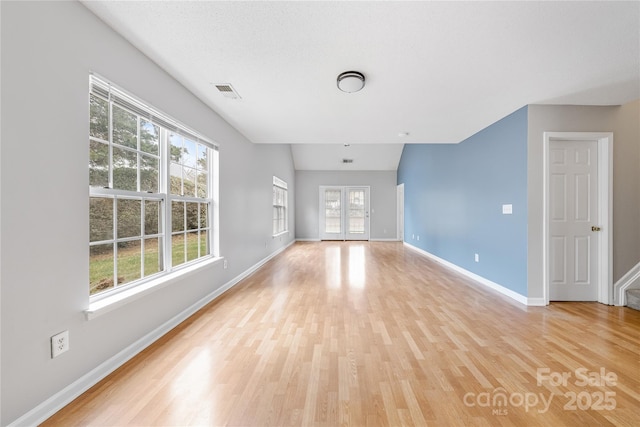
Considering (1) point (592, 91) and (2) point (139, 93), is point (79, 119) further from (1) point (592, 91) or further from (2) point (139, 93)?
(1) point (592, 91)

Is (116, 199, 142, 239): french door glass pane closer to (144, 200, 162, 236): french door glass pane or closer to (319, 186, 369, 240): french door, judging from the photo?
(144, 200, 162, 236): french door glass pane

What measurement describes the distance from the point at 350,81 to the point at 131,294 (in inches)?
98.9

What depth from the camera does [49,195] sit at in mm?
1446

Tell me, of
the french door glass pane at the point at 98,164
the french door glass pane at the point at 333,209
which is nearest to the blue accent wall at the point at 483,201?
the french door glass pane at the point at 333,209

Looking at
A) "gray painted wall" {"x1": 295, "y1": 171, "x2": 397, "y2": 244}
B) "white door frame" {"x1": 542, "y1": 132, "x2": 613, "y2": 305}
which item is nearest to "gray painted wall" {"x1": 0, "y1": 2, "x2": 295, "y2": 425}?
Answer: "white door frame" {"x1": 542, "y1": 132, "x2": 613, "y2": 305}

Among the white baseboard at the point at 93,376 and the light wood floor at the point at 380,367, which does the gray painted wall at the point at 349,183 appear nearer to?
the light wood floor at the point at 380,367

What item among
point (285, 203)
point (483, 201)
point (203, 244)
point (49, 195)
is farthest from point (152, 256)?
point (285, 203)

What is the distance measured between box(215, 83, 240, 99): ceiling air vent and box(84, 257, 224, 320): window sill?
1.90 m

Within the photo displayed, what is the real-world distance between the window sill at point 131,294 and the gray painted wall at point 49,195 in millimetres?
66

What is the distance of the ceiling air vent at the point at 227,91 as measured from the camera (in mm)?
2644

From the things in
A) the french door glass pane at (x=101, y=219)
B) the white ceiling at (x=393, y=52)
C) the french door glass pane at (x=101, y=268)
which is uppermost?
the white ceiling at (x=393, y=52)

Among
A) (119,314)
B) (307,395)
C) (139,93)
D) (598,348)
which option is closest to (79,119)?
(139,93)

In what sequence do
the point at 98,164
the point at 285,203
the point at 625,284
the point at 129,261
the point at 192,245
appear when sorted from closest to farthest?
the point at 98,164 → the point at 129,261 → the point at 192,245 → the point at 625,284 → the point at 285,203

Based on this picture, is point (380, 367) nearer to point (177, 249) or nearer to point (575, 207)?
point (177, 249)
